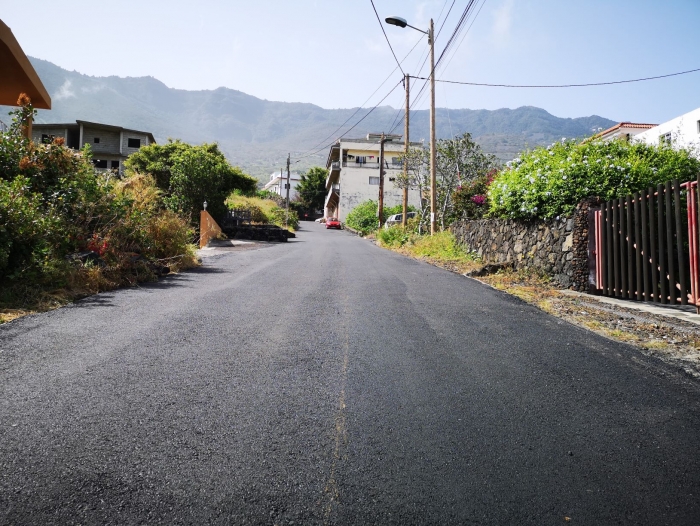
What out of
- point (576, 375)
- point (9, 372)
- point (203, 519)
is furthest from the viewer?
point (576, 375)

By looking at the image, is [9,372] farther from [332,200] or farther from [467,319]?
[332,200]

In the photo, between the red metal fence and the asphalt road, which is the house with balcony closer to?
the red metal fence

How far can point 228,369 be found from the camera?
4.38 meters

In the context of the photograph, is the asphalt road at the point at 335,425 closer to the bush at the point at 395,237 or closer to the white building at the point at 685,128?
the bush at the point at 395,237

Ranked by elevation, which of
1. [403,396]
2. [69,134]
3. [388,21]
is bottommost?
[403,396]

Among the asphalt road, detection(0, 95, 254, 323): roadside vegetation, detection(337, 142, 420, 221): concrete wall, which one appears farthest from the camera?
detection(337, 142, 420, 221): concrete wall

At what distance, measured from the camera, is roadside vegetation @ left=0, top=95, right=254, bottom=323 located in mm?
7527

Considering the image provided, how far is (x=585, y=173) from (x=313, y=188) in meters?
79.8

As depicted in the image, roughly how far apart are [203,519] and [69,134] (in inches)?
2398

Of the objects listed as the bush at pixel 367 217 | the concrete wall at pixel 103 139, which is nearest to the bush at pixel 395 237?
the bush at pixel 367 217

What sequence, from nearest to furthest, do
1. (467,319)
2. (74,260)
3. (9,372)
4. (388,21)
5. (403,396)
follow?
(403,396) → (9,372) → (467,319) → (74,260) → (388,21)

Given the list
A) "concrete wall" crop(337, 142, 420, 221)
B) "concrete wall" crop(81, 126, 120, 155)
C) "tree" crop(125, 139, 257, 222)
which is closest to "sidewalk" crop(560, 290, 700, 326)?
"tree" crop(125, 139, 257, 222)

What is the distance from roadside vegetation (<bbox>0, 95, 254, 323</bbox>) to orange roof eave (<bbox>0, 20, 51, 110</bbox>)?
306 cm

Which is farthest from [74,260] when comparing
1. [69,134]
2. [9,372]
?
[69,134]
